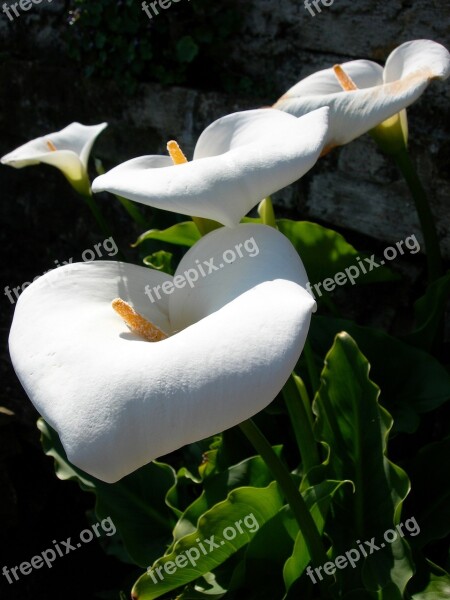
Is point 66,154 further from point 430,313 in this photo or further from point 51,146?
point 430,313

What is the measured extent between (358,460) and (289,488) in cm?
22

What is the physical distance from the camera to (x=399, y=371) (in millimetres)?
1191

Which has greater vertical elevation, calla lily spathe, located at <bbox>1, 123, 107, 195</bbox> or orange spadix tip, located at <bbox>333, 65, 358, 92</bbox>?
calla lily spathe, located at <bbox>1, 123, 107, 195</bbox>

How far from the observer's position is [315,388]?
1.13 meters

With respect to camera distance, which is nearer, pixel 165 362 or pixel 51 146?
pixel 165 362

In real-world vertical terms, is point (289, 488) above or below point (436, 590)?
above

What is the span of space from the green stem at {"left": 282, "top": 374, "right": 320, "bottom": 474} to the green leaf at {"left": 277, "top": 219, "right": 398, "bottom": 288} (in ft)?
0.93

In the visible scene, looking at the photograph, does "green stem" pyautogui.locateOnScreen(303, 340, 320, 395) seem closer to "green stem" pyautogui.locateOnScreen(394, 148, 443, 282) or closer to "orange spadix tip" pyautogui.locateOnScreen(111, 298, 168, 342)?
"green stem" pyautogui.locateOnScreen(394, 148, 443, 282)

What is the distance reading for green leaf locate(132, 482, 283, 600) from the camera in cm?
92

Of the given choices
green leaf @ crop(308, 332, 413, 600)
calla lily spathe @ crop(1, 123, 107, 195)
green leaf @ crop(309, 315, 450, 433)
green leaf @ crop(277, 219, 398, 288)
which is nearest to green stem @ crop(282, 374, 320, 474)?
green leaf @ crop(308, 332, 413, 600)

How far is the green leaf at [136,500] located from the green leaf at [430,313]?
0.48 metres

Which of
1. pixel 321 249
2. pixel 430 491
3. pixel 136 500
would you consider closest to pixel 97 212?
pixel 321 249

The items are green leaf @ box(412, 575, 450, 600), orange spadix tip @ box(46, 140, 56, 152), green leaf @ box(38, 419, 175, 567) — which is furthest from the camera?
orange spadix tip @ box(46, 140, 56, 152)

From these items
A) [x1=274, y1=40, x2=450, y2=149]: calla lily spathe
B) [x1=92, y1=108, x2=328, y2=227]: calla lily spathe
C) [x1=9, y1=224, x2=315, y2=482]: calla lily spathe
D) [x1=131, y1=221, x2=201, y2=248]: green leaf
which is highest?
[x1=92, y1=108, x2=328, y2=227]: calla lily spathe
